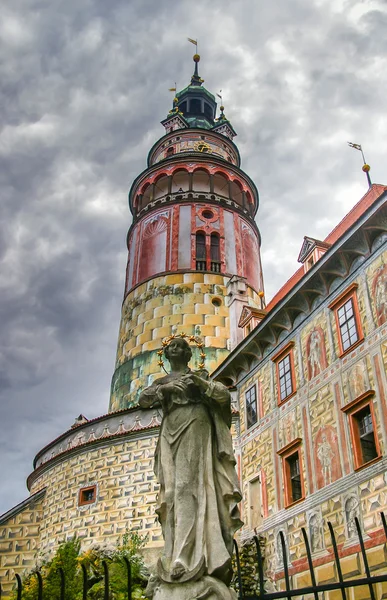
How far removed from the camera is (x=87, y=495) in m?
17.8

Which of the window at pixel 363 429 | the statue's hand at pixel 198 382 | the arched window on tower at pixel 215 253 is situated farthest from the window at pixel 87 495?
the statue's hand at pixel 198 382

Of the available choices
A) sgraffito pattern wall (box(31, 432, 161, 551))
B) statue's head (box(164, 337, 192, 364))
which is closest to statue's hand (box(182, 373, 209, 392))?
statue's head (box(164, 337, 192, 364))

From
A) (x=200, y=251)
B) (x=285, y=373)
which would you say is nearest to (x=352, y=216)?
(x=285, y=373)

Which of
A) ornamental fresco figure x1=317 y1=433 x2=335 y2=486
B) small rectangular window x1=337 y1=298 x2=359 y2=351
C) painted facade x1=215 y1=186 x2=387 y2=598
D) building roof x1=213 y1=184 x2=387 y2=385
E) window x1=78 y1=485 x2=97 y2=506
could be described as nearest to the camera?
painted facade x1=215 y1=186 x2=387 y2=598

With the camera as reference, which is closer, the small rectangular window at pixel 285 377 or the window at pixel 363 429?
the window at pixel 363 429

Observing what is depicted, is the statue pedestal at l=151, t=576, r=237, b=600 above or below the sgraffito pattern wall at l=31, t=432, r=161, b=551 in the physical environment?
below

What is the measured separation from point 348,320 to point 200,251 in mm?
12054

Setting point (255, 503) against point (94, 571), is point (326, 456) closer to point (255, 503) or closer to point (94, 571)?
point (255, 503)

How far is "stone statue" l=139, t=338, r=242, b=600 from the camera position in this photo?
3.23m

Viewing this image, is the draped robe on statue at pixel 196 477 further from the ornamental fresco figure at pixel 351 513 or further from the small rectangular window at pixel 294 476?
the small rectangular window at pixel 294 476

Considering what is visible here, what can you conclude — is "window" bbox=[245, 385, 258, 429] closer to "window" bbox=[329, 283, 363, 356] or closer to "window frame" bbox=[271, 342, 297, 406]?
"window frame" bbox=[271, 342, 297, 406]

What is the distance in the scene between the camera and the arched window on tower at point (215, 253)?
24.3 meters

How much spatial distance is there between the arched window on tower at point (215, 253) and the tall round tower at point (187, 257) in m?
0.04

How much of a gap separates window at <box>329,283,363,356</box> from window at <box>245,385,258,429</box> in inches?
156
